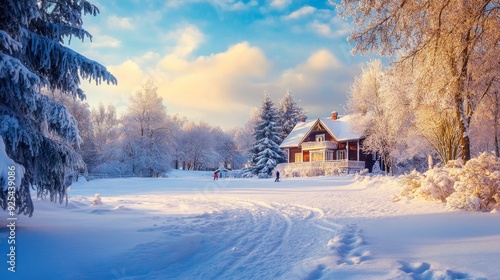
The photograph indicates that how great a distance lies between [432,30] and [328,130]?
35611 mm

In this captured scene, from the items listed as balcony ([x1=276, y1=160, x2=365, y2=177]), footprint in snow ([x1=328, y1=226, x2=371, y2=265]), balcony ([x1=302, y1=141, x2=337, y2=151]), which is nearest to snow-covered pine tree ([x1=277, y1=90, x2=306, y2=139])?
balcony ([x1=302, y1=141, x2=337, y2=151])

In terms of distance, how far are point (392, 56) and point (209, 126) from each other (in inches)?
2873

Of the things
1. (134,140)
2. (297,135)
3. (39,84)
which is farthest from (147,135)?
(39,84)

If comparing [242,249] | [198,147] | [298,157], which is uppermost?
[198,147]

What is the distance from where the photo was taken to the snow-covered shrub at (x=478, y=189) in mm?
9320

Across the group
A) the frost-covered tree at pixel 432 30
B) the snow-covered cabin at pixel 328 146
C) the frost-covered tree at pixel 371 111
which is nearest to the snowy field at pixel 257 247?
the frost-covered tree at pixel 432 30

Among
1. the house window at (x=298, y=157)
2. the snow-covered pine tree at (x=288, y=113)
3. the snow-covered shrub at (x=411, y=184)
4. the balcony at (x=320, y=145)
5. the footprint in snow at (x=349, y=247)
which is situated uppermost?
the snow-covered pine tree at (x=288, y=113)

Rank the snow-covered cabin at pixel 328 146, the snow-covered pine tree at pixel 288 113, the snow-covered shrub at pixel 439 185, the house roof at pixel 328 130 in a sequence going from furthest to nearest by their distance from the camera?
the snow-covered pine tree at pixel 288 113 < the house roof at pixel 328 130 < the snow-covered cabin at pixel 328 146 < the snow-covered shrub at pixel 439 185

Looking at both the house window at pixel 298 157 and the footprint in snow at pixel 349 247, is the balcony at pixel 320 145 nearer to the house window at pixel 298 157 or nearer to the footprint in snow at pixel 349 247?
the house window at pixel 298 157

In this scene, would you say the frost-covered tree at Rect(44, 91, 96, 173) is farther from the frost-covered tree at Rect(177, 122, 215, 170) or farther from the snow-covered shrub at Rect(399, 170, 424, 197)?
the snow-covered shrub at Rect(399, 170, 424, 197)

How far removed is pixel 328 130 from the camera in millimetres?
43562

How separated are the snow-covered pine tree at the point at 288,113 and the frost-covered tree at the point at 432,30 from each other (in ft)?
151

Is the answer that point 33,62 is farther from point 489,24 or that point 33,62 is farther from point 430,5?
point 489,24

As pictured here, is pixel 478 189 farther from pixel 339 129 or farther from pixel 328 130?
pixel 339 129
